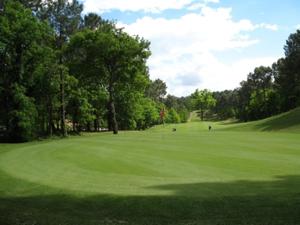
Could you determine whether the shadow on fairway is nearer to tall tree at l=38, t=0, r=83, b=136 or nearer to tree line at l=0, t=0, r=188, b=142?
tree line at l=0, t=0, r=188, b=142

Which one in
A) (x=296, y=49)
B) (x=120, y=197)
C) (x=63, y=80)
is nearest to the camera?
(x=120, y=197)

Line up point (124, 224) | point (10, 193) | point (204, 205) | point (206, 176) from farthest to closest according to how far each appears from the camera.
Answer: point (206, 176)
point (10, 193)
point (204, 205)
point (124, 224)

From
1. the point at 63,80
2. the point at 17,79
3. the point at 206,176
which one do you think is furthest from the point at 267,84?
the point at 206,176

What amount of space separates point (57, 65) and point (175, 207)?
42479 mm

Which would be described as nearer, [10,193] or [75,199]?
[75,199]

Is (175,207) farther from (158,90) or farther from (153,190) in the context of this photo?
(158,90)

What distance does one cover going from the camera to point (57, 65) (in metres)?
50.5

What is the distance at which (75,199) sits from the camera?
11.7m

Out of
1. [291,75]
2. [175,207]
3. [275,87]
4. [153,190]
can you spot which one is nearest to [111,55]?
[153,190]

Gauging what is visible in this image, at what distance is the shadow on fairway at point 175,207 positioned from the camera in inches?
357

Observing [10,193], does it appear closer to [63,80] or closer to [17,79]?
[17,79]

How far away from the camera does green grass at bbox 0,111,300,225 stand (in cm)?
943

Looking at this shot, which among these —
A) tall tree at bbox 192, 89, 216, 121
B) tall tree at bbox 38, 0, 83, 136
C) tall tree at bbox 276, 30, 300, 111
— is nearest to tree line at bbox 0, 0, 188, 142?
tall tree at bbox 38, 0, 83, 136

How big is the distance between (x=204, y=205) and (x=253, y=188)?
2496 mm
